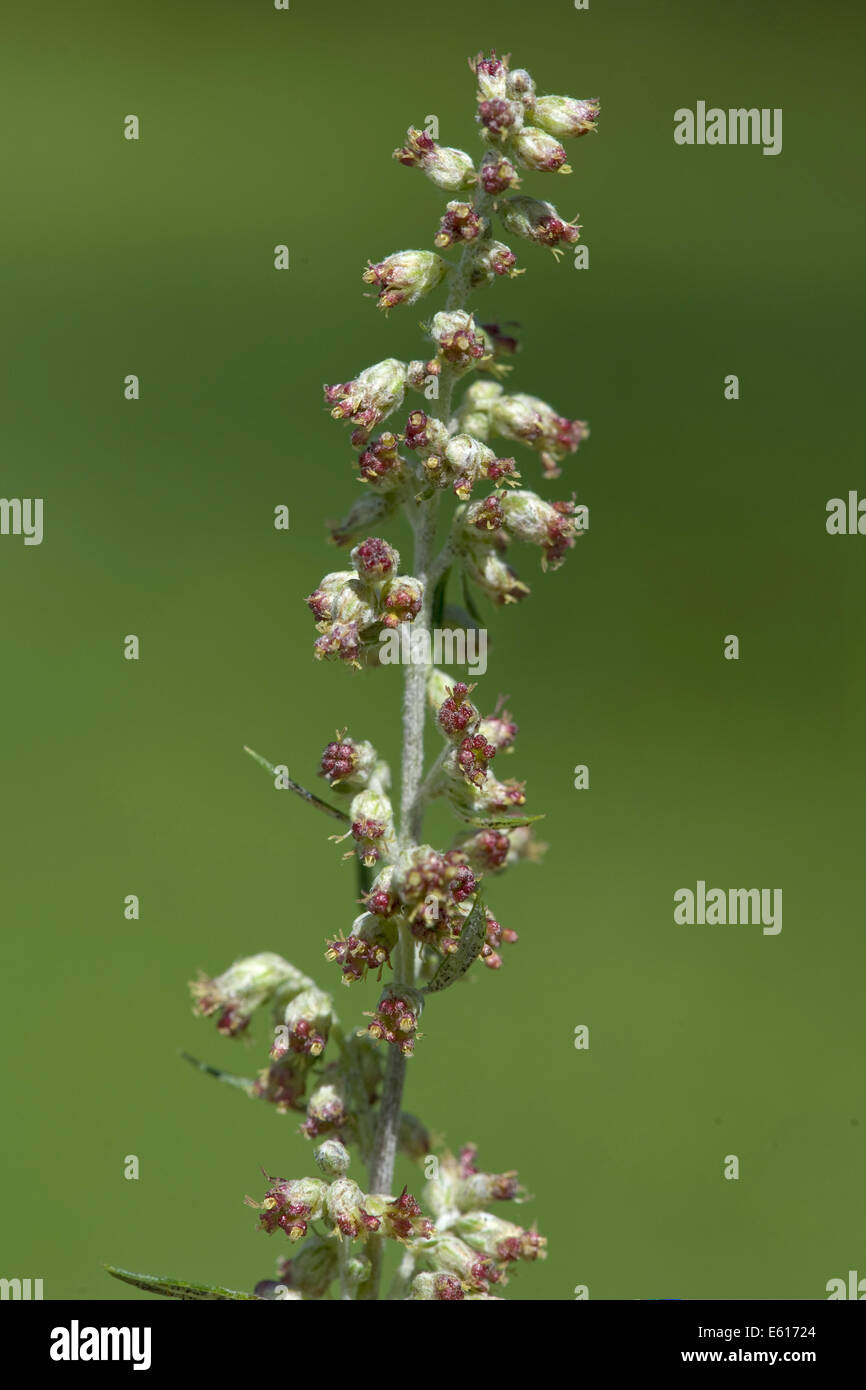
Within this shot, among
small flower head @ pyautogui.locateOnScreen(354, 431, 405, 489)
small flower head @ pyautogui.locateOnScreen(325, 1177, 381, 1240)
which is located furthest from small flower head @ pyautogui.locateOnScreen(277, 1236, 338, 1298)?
small flower head @ pyautogui.locateOnScreen(354, 431, 405, 489)

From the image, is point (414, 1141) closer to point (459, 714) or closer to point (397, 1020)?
point (397, 1020)

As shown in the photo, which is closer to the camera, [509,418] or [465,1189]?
[509,418]

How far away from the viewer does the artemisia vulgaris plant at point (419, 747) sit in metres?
1.83

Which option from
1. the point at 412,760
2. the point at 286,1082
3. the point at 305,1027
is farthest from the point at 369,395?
the point at 286,1082

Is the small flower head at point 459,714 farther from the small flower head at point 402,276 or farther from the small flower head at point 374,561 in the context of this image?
the small flower head at point 402,276

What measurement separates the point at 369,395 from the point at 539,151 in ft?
1.35

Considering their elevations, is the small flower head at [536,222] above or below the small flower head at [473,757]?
above

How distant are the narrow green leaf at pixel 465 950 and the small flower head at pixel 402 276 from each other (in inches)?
33.1

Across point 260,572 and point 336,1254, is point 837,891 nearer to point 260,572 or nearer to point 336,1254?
point 260,572

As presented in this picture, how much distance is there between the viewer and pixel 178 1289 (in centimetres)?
181

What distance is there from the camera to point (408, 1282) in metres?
1.91

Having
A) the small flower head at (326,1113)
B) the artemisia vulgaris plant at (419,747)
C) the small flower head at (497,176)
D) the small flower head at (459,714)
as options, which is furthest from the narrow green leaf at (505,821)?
the small flower head at (497,176)

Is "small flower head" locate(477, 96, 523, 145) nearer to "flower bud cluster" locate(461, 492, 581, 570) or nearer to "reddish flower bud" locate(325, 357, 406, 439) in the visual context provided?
"reddish flower bud" locate(325, 357, 406, 439)
